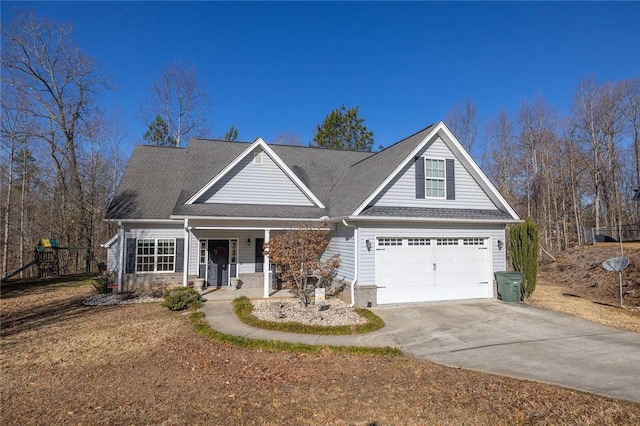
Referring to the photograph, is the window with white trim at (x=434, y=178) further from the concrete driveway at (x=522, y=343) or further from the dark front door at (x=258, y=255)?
the dark front door at (x=258, y=255)

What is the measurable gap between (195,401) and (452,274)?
10.7 metres

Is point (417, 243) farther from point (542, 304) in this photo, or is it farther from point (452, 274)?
point (542, 304)

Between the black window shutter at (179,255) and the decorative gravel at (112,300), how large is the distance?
170 cm

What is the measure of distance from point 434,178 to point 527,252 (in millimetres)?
4626

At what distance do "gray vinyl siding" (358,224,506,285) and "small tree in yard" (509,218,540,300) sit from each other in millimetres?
575

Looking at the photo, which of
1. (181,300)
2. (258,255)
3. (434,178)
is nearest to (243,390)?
(181,300)

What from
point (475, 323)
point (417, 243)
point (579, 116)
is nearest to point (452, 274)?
point (417, 243)

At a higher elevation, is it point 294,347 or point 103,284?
point 103,284

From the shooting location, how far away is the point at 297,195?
51.3 feet

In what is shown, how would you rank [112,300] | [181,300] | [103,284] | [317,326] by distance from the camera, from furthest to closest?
[103,284]
[112,300]
[181,300]
[317,326]

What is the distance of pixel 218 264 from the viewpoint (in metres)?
16.0

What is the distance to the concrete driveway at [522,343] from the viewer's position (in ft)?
21.6

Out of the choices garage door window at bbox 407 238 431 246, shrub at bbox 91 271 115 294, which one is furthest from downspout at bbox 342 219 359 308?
shrub at bbox 91 271 115 294

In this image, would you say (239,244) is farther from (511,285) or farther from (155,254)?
(511,285)
